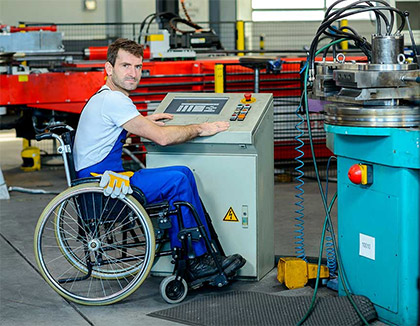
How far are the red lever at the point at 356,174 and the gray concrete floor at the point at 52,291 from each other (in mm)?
767

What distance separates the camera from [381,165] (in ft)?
10.7

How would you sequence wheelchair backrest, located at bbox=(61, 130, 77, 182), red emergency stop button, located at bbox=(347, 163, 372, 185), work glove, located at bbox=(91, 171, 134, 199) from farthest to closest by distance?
wheelchair backrest, located at bbox=(61, 130, 77, 182) → work glove, located at bbox=(91, 171, 134, 199) → red emergency stop button, located at bbox=(347, 163, 372, 185)

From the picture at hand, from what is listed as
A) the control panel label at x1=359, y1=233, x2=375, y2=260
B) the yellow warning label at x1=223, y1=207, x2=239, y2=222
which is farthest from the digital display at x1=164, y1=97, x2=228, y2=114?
the control panel label at x1=359, y1=233, x2=375, y2=260

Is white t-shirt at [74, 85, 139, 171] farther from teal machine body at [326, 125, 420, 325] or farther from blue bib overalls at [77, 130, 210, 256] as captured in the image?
teal machine body at [326, 125, 420, 325]

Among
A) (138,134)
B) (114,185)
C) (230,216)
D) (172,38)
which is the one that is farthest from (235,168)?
(172,38)

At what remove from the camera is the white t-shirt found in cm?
374

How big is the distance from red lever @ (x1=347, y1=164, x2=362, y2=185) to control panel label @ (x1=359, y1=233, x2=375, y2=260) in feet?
0.86

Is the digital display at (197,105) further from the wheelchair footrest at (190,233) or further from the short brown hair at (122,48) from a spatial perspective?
the wheelchair footrest at (190,233)

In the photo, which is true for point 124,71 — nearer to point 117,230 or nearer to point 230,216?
point 117,230

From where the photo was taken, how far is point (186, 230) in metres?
3.70

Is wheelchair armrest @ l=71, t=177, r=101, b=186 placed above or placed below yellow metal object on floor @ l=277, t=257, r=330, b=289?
above

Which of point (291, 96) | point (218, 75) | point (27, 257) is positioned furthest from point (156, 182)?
point (291, 96)

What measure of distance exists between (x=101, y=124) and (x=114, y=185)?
36 cm

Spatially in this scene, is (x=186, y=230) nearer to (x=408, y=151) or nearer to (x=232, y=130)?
(x=232, y=130)
